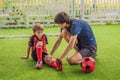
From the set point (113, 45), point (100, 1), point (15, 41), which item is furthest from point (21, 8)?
point (113, 45)

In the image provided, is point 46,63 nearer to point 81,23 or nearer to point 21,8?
point 81,23

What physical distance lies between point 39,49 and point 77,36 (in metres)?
0.64

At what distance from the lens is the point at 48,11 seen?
35.2 feet

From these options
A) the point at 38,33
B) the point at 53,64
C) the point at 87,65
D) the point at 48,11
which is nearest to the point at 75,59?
the point at 53,64

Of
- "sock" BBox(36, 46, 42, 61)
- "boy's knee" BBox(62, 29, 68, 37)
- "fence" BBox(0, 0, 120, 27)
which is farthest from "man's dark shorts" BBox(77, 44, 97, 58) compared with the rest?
"fence" BBox(0, 0, 120, 27)

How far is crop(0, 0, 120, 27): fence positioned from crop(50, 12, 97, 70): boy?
5679 millimetres

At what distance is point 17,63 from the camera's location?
16.1ft

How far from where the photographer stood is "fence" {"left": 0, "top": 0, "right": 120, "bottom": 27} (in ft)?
34.5

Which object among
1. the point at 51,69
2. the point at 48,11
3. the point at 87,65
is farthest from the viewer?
the point at 48,11

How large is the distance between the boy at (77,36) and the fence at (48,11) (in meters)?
5.68

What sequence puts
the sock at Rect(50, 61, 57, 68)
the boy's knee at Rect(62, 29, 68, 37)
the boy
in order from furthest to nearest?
1. the boy's knee at Rect(62, 29, 68, 37)
2. the sock at Rect(50, 61, 57, 68)
3. the boy

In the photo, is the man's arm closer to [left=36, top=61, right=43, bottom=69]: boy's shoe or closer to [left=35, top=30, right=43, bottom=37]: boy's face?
[left=36, top=61, right=43, bottom=69]: boy's shoe

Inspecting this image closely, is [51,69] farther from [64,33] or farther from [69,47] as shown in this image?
[64,33]

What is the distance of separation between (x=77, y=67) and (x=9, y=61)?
1114 mm
